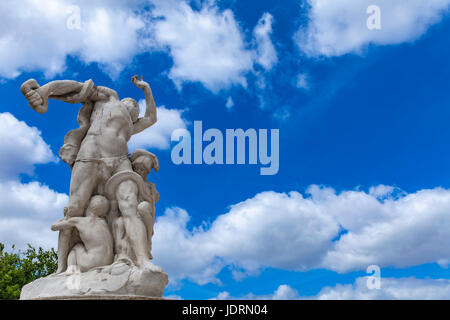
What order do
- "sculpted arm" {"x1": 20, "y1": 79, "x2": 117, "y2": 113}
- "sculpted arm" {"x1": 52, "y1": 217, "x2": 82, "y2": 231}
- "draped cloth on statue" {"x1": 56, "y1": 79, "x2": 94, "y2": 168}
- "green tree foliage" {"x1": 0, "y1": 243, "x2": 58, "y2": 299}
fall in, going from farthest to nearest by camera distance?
"green tree foliage" {"x1": 0, "y1": 243, "x2": 58, "y2": 299} < "draped cloth on statue" {"x1": 56, "y1": 79, "x2": 94, "y2": 168} < "sculpted arm" {"x1": 20, "y1": 79, "x2": 117, "y2": 113} < "sculpted arm" {"x1": 52, "y1": 217, "x2": 82, "y2": 231}

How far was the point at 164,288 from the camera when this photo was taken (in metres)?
7.66

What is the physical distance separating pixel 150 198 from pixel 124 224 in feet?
2.32

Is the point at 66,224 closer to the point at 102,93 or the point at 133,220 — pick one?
the point at 133,220

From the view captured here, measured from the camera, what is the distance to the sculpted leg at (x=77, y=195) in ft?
26.5

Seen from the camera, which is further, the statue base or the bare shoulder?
the bare shoulder

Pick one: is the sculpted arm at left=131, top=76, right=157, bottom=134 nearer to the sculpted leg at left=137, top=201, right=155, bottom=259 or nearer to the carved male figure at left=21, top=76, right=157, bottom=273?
the carved male figure at left=21, top=76, right=157, bottom=273

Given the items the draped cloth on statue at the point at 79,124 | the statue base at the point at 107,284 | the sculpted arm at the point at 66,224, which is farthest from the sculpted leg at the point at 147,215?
the draped cloth on statue at the point at 79,124

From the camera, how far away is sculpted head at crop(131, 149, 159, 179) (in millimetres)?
8680

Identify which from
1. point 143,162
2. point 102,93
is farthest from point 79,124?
point 143,162

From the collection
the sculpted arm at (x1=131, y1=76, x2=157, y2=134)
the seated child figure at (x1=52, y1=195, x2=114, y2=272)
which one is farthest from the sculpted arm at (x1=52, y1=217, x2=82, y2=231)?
the sculpted arm at (x1=131, y1=76, x2=157, y2=134)

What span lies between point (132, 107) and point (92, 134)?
1.02m
